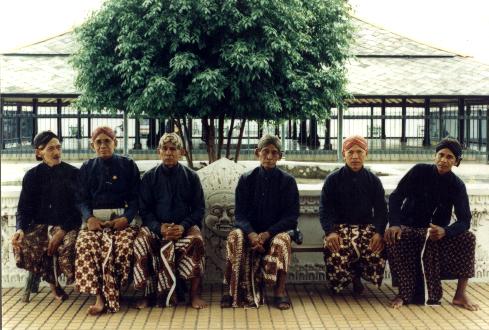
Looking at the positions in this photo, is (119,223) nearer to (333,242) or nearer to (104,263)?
(104,263)

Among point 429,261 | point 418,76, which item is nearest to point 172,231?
point 429,261

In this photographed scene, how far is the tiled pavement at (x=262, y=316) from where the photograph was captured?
4727mm

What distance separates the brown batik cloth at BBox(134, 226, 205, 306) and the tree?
4749 mm

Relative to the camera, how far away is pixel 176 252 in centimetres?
521

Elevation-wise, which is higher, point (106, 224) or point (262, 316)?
point (106, 224)

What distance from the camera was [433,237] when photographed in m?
5.19

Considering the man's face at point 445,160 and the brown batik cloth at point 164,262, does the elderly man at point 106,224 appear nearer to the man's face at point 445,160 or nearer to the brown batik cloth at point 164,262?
the brown batik cloth at point 164,262

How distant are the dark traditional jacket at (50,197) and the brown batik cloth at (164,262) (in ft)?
2.20

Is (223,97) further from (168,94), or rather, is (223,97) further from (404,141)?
(404,141)

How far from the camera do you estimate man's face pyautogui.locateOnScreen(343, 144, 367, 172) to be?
5422 mm

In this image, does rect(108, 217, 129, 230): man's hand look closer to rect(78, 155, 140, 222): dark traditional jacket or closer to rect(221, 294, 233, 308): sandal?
rect(78, 155, 140, 222): dark traditional jacket

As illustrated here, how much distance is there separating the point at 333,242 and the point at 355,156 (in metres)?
0.71

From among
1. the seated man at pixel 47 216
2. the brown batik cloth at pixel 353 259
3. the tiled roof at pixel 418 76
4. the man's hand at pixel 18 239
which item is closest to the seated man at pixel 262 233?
the brown batik cloth at pixel 353 259

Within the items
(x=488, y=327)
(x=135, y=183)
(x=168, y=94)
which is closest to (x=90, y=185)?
(x=135, y=183)
